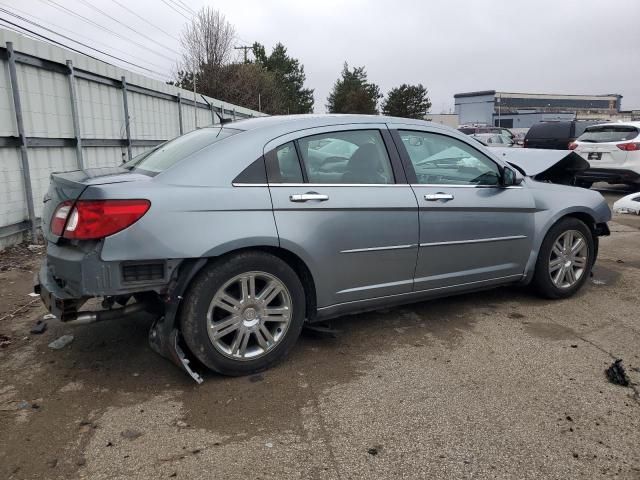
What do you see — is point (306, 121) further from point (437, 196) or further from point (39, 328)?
point (39, 328)

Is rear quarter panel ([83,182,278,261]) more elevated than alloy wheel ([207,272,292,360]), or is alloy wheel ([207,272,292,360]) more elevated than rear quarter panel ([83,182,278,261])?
rear quarter panel ([83,182,278,261])

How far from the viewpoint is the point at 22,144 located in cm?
628

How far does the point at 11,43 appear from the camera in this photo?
602cm

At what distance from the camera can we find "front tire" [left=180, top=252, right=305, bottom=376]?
3049 millimetres

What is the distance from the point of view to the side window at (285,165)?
3.34m

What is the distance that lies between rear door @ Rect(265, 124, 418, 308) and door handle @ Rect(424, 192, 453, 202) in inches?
5.8

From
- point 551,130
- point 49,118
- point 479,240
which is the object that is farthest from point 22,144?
point 551,130

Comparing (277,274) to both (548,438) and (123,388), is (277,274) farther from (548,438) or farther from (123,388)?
(548,438)

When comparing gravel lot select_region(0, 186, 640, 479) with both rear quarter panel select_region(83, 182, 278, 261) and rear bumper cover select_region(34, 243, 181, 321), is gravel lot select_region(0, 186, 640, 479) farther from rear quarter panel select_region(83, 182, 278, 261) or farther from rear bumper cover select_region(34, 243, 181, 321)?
rear quarter panel select_region(83, 182, 278, 261)

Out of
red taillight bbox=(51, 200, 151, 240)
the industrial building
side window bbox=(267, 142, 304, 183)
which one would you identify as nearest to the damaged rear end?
red taillight bbox=(51, 200, 151, 240)

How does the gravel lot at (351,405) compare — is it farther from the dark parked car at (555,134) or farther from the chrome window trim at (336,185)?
the dark parked car at (555,134)

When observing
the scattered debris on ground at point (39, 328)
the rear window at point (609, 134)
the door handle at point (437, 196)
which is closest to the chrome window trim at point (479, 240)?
the door handle at point (437, 196)

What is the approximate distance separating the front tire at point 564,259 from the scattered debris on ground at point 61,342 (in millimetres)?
3794

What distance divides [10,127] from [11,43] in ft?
A: 3.07
